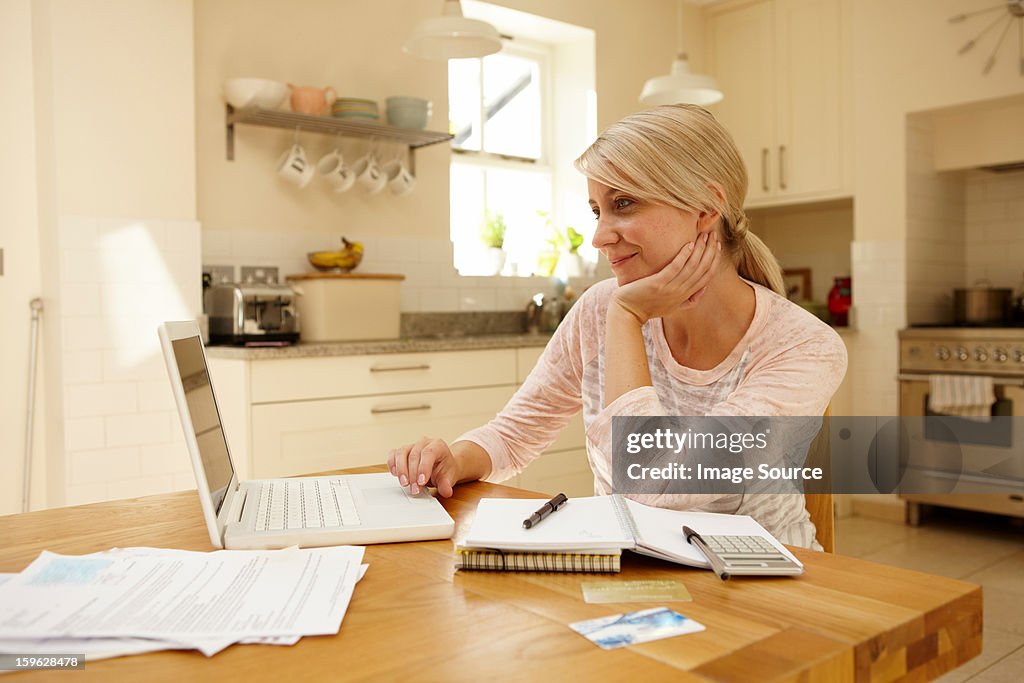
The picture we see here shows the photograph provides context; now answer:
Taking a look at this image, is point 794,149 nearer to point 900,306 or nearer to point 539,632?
point 900,306

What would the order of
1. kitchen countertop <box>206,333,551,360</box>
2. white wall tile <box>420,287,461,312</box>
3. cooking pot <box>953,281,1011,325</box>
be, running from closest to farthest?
kitchen countertop <box>206,333,551,360</box>, white wall tile <box>420,287,461,312</box>, cooking pot <box>953,281,1011,325</box>

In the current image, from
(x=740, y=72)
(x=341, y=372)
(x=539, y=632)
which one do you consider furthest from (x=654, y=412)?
(x=740, y=72)

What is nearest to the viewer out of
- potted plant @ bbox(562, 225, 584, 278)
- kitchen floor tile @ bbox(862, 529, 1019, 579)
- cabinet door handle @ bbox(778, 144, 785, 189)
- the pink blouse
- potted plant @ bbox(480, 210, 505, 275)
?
the pink blouse

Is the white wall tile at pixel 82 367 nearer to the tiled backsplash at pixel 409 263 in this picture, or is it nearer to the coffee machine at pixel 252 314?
the coffee machine at pixel 252 314

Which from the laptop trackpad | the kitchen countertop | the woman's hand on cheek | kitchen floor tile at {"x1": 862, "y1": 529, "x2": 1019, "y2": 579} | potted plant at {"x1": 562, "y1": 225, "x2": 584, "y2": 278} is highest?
potted plant at {"x1": 562, "y1": 225, "x2": 584, "y2": 278}

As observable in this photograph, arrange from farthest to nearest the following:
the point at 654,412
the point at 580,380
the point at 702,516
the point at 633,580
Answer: the point at 580,380 < the point at 654,412 < the point at 702,516 < the point at 633,580

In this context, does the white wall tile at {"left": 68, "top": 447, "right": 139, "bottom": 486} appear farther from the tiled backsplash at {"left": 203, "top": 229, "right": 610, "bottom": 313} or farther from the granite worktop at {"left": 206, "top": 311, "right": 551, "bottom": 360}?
the tiled backsplash at {"left": 203, "top": 229, "right": 610, "bottom": 313}

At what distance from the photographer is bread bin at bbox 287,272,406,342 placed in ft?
10.9

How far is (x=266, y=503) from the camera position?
3.88 ft

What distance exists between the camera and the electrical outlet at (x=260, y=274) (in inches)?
134

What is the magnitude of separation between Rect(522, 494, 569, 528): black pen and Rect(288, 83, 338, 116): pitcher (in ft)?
8.76

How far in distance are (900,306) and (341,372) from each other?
2838mm

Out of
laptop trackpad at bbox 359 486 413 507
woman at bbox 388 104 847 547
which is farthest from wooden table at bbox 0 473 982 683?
woman at bbox 388 104 847 547

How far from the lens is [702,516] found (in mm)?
1106
